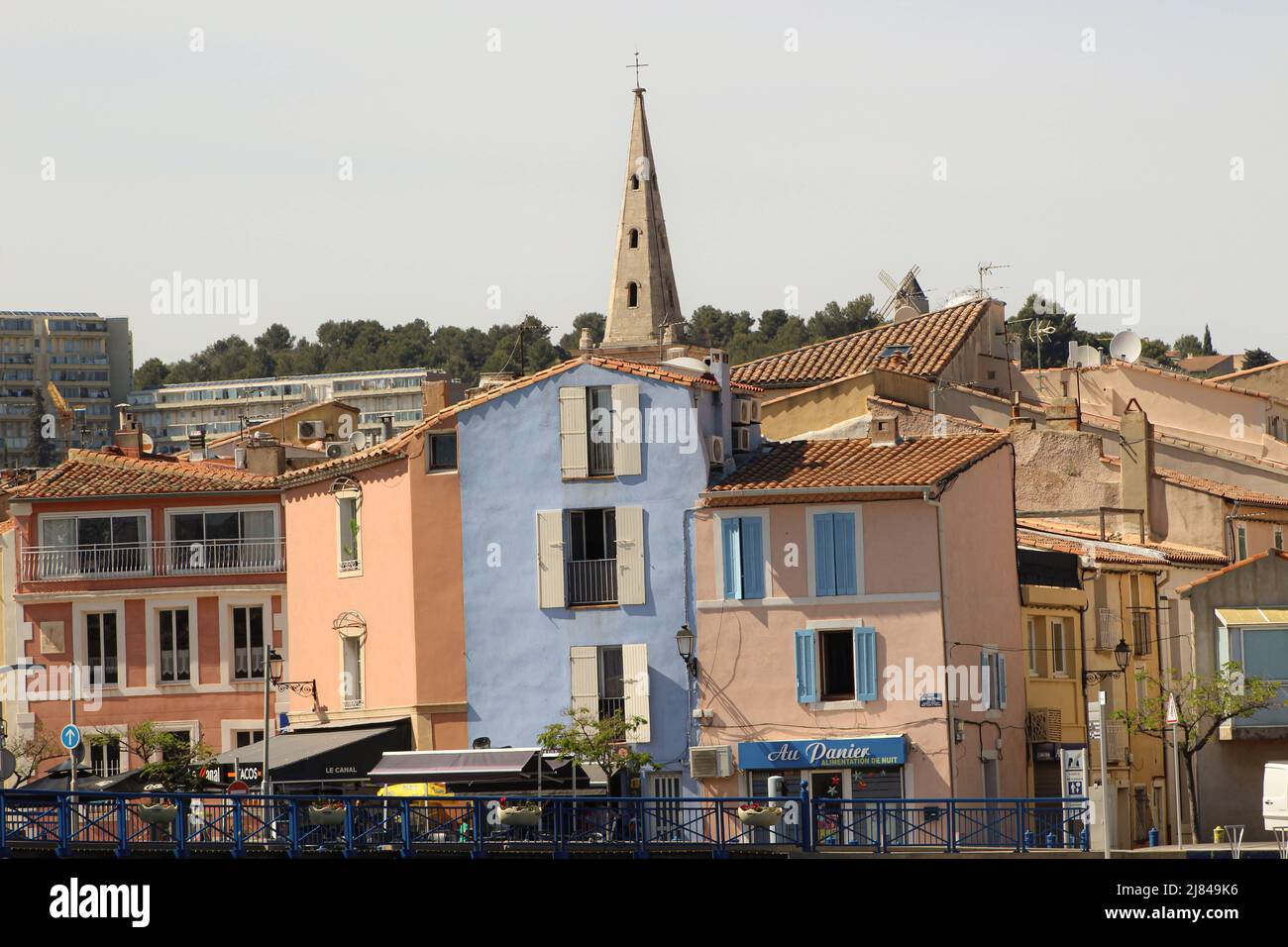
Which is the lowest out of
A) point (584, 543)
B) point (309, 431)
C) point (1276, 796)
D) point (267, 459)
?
point (1276, 796)

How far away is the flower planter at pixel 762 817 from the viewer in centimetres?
3819

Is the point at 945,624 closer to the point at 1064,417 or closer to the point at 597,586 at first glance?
the point at 597,586

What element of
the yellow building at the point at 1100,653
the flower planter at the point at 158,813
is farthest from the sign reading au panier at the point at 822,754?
the flower planter at the point at 158,813

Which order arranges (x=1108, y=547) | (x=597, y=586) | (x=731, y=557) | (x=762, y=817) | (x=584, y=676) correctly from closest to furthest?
1. (x=762, y=817)
2. (x=731, y=557)
3. (x=584, y=676)
4. (x=597, y=586)
5. (x=1108, y=547)

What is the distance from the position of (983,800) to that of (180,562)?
27663mm

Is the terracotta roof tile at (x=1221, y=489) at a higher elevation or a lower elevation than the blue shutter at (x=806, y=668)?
higher

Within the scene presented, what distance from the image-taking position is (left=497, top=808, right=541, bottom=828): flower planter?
37.7 meters

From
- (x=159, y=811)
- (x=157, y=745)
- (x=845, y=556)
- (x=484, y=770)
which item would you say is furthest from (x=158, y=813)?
(x=157, y=745)

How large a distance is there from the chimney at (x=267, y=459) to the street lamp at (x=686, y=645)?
58.3 feet

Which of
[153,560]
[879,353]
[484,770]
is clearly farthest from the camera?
[879,353]

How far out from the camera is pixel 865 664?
48.5 metres

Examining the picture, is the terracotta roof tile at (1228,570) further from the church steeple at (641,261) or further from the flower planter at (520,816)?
the church steeple at (641,261)

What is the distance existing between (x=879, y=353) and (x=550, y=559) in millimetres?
20409
